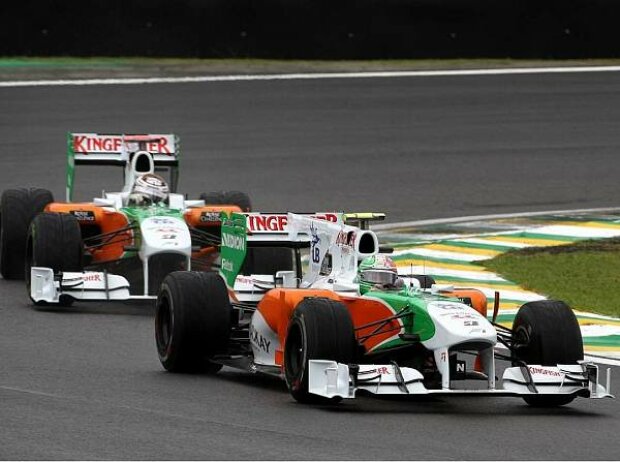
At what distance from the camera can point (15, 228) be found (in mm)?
16781

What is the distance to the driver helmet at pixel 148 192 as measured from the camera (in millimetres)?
16500

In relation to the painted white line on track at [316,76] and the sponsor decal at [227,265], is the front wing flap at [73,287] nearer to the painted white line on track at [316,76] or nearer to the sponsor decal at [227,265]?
the sponsor decal at [227,265]

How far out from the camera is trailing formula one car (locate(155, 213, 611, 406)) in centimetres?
1020

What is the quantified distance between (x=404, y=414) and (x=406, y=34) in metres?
20.6

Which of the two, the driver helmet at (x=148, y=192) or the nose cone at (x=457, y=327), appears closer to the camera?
the nose cone at (x=457, y=327)

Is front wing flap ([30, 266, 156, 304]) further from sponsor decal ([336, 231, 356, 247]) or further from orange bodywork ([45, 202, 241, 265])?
sponsor decal ([336, 231, 356, 247])

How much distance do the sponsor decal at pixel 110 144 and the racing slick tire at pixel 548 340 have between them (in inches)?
297

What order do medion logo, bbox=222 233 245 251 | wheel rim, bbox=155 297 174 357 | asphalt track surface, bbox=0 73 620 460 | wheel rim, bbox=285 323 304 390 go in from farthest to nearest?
medion logo, bbox=222 233 245 251, wheel rim, bbox=155 297 174 357, wheel rim, bbox=285 323 304 390, asphalt track surface, bbox=0 73 620 460

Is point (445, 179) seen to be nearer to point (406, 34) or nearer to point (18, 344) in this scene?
point (406, 34)

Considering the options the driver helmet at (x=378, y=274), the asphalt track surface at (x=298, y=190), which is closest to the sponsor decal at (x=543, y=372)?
the asphalt track surface at (x=298, y=190)

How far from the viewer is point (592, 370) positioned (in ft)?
34.4

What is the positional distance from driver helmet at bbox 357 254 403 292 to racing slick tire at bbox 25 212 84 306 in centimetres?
431

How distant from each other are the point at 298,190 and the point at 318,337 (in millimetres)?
12126

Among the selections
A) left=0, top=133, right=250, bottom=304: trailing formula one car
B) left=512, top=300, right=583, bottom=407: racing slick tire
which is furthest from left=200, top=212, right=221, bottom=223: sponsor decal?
left=512, top=300, right=583, bottom=407: racing slick tire
